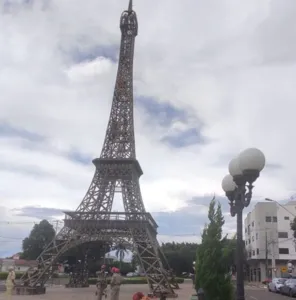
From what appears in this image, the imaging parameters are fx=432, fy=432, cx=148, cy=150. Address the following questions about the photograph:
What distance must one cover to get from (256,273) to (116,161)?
44.1 m

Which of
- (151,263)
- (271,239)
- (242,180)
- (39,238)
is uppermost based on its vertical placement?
(271,239)

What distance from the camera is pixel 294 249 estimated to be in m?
72.6

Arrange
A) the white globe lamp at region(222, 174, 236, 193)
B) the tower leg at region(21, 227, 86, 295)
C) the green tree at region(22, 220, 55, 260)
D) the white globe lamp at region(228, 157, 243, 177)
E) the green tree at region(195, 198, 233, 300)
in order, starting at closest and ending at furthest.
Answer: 1. the white globe lamp at region(228, 157, 243, 177)
2. the green tree at region(195, 198, 233, 300)
3. the white globe lamp at region(222, 174, 236, 193)
4. the tower leg at region(21, 227, 86, 295)
5. the green tree at region(22, 220, 55, 260)

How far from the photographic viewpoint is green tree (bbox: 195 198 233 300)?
38.7 ft

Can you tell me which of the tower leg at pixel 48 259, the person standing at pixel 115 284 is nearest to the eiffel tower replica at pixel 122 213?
the tower leg at pixel 48 259

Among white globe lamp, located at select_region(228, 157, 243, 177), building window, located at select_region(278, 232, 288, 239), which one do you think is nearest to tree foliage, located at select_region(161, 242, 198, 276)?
building window, located at select_region(278, 232, 288, 239)

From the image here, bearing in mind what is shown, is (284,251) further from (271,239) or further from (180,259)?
(180,259)

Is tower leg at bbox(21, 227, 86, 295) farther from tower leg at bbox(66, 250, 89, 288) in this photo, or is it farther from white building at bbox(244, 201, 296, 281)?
white building at bbox(244, 201, 296, 281)

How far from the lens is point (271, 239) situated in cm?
7350

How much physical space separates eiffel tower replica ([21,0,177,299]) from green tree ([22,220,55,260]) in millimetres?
37738

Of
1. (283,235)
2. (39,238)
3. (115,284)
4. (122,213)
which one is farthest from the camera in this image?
Answer: (39,238)

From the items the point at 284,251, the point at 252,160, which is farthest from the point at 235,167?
the point at 284,251

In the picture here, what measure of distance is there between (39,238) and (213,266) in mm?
75181

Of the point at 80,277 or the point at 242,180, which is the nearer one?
the point at 242,180
